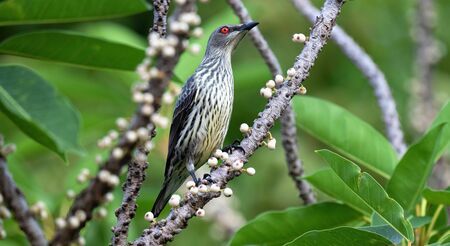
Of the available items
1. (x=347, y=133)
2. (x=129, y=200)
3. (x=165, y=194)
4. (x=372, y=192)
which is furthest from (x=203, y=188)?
(x=165, y=194)

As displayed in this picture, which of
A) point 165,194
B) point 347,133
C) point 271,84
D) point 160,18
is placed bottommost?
point 165,194

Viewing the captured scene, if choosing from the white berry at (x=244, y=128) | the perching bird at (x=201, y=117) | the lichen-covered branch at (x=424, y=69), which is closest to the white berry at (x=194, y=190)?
the white berry at (x=244, y=128)

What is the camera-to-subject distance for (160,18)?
3.40 m

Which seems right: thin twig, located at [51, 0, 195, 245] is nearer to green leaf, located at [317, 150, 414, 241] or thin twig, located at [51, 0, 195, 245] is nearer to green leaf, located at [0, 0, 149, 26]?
green leaf, located at [317, 150, 414, 241]

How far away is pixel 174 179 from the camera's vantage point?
5773 millimetres

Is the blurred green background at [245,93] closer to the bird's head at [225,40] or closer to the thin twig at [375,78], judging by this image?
the bird's head at [225,40]

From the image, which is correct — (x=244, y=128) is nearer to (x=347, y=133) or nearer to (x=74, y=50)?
(x=74, y=50)

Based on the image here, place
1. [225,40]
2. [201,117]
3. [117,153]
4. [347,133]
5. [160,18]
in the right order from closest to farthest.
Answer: [117,153]
[160,18]
[347,133]
[201,117]
[225,40]

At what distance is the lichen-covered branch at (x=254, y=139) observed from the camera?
330 centimetres

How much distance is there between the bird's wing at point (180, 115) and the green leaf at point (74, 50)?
1332 mm

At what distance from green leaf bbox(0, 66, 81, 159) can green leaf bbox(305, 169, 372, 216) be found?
1.25 m

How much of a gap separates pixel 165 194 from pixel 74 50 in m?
1.43

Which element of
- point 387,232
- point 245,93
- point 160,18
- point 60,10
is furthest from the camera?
point 245,93

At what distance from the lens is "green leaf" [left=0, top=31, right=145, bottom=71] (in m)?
4.18
